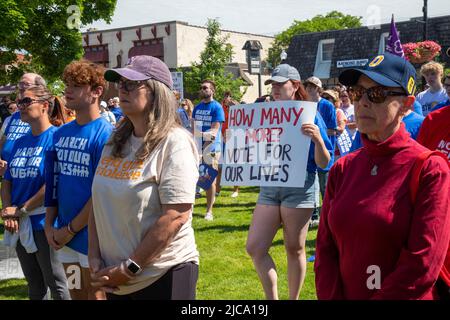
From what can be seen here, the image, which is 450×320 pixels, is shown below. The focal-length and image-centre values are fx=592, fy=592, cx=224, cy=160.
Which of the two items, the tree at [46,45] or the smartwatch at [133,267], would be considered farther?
the tree at [46,45]

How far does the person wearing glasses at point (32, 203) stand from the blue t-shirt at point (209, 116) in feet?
18.2

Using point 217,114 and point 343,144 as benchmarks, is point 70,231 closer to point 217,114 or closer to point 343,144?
point 343,144

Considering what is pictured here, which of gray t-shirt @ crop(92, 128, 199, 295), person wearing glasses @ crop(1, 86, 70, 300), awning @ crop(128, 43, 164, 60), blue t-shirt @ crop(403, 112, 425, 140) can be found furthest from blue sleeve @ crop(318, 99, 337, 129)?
awning @ crop(128, 43, 164, 60)

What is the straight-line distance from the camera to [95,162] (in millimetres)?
3818

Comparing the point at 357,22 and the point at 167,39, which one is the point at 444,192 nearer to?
the point at 167,39

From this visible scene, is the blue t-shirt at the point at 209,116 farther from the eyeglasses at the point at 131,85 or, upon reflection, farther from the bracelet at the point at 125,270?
the bracelet at the point at 125,270

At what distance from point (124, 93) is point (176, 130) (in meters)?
0.34

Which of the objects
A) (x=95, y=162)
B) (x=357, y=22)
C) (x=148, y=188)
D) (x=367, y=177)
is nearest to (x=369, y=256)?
(x=367, y=177)

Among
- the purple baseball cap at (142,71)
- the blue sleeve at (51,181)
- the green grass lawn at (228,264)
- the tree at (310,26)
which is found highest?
the tree at (310,26)

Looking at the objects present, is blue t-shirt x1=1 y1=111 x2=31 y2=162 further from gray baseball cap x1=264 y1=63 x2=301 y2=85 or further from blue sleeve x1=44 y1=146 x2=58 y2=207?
gray baseball cap x1=264 y1=63 x2=301 y2=85

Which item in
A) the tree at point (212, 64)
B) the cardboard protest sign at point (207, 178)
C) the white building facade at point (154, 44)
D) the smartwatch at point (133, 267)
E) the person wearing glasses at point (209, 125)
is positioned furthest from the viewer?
the white building facade at point (154, 44)

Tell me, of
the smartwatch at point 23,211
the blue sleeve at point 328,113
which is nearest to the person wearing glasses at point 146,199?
the smartwatch at point 23,211

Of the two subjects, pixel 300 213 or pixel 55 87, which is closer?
pixel 300 213

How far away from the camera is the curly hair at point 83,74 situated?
3938 mm
